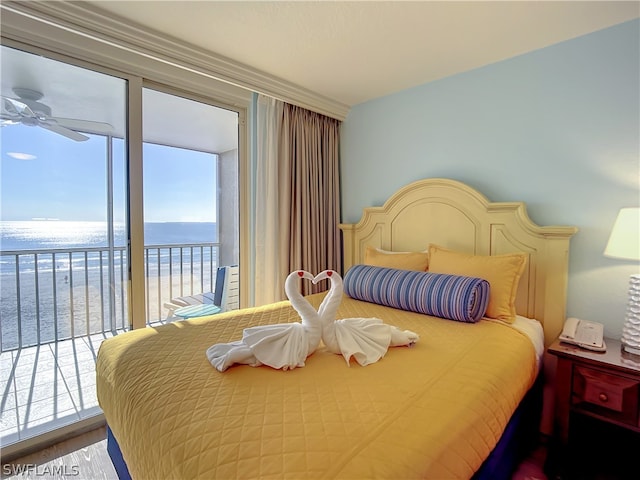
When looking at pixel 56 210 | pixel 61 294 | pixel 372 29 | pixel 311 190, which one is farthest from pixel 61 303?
pixel 372 29

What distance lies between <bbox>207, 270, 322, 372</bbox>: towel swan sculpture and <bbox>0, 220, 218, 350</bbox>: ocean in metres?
1.33

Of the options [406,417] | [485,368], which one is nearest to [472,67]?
[485,368]

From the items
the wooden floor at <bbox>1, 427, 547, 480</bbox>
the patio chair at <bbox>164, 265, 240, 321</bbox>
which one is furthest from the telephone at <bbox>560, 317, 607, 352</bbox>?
the patio chair at <bbox>164, 265, 240, 321</bbox>

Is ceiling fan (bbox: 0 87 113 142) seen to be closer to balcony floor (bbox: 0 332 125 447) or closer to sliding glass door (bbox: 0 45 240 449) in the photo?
sliding glass door (bbox: 0 45 240 449)

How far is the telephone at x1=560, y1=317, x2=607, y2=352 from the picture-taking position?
5.11 feet

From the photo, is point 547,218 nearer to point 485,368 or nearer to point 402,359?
point 485,368

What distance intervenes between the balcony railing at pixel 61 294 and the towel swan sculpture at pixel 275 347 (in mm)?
1322

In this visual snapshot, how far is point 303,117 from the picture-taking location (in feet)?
9.23

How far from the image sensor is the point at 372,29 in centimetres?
181

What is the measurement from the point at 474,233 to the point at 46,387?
322cm

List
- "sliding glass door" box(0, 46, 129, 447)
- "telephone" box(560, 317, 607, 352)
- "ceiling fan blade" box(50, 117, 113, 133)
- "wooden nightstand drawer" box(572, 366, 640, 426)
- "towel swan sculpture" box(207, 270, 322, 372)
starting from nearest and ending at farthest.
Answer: "towel swan sculpture" box(207, 270, 322, 372), "wooden nightstand drawer" box(572, 366, 640, 426), "telephone" box(560, 317, 607, 352), "sliding glass door" box(0, 46, 129, 447), "ceiling fan blade" box(50, 117, 113, 133)

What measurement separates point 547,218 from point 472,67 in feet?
3.77

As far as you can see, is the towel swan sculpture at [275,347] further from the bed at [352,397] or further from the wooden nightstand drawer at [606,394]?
the wooden nightstand drawer at [606,394]

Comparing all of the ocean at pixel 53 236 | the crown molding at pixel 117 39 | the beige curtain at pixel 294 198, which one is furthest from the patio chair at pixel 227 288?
the crown molding at pixel 117 39
